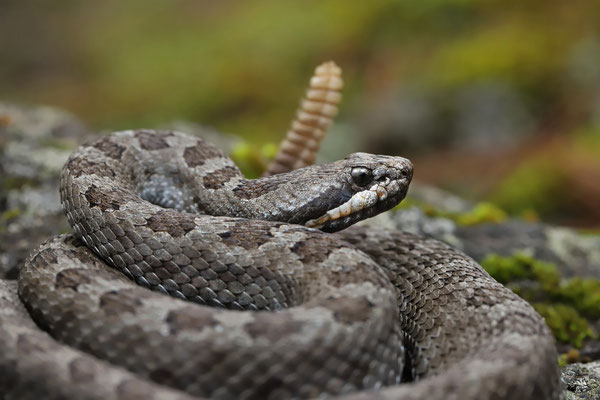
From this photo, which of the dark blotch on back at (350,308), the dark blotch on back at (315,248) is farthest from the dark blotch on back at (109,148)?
the dark blotch on back at (350,308)

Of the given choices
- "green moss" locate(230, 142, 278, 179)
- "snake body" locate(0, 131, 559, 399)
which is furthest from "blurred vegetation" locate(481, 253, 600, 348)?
"green moss" locate(230, 142, 278, 179)

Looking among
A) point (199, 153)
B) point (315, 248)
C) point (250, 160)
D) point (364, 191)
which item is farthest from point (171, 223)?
point (250, 160)

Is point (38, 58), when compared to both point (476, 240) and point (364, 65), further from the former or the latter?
point (476, 240)

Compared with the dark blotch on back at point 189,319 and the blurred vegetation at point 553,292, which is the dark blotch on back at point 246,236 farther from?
the blurred vegetation at point 553,292

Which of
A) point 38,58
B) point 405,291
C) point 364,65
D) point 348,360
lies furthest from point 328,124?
point 38,58

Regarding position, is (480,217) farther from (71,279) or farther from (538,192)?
(71,279)
